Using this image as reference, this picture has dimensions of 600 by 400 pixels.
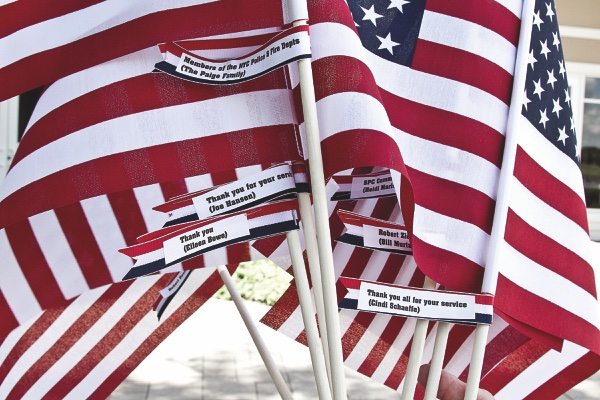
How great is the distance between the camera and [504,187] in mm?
1453

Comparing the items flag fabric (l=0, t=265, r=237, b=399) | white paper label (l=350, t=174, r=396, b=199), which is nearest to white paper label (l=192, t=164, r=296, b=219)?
white paper label (l=350, t=174, r=396, b=199)

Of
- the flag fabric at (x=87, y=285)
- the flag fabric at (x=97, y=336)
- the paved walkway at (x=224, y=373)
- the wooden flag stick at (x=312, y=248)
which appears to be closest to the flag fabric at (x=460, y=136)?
the wooden flag stick at (x=312, y=248)

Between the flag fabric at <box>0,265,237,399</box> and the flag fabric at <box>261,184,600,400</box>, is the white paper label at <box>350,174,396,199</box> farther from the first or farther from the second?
the flag fabric at <box>0,265,237,399</box>

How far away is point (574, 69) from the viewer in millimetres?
9273

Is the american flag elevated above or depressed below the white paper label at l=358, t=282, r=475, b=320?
above

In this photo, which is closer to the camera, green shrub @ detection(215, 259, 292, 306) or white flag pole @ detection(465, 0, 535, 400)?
white flag pole @ detection(465, 0, 535, 400)

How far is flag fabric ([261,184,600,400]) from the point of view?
1.77 metres

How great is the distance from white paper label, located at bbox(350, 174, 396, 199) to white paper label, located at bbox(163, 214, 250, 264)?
15.2 inches

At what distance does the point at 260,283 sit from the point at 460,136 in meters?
5.51

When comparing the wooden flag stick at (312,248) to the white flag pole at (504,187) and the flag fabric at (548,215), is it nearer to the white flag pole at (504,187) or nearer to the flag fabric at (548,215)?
the white flag pole at (504,187)

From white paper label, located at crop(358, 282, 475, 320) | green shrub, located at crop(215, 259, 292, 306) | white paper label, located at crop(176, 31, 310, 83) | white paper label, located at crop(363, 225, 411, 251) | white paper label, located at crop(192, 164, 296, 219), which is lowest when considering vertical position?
green shrub, located at crop(215, 259, 292, 306)

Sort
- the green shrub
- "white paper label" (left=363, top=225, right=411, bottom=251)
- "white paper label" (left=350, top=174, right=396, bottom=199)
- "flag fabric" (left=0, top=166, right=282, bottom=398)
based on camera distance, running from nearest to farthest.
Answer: "white paper label" (left=363, top=225, right=411, bottom=251) < "white paper label" (left=350, top=174, right=396, bottom=199) < "flag fabric" (left=0, top=166, right=282, bottom=398) < the green shrub

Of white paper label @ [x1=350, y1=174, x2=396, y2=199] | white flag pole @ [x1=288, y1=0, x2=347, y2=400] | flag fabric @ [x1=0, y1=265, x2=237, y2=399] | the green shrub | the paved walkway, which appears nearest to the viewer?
white flag pole @ [x1=288, y1=0, x2=347, y2=400]

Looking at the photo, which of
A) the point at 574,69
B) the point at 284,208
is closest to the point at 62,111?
the point at 284,208
